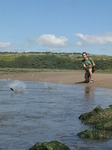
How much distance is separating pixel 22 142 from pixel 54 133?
4.19 ft

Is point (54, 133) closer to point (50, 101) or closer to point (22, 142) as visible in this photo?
point (22, 142)

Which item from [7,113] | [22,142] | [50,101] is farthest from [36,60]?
[22,142]

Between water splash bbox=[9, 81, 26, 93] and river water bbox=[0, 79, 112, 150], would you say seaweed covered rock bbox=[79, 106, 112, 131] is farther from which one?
water splash bbox=[9, 81, 26, 93]

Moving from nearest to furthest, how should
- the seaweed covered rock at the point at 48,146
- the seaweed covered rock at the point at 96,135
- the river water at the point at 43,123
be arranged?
1. the seaweed covered rock at the point at 48,146
2. the river water at the point at 43,123
3. the seaweed covered rock at the point at 96,135

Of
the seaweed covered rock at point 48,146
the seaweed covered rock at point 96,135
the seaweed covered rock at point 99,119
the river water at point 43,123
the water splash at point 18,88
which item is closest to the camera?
the seaweed covered rock at point 48,146

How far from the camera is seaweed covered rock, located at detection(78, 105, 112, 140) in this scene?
31.2 ft

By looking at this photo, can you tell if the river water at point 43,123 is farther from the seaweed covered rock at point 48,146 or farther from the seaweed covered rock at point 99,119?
the seaweed covered rock at point 48,146

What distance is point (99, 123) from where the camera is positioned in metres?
11.2

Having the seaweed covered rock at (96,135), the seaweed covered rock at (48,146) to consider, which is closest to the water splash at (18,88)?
the seaweed covered rock at (96,135)

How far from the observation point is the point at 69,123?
37.8ft

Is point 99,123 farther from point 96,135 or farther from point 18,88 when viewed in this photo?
point 18,88

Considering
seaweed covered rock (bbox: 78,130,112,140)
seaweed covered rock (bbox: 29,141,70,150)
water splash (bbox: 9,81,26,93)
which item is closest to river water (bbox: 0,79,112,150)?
seaweed covered rock (bbox: 78,130,112,140)

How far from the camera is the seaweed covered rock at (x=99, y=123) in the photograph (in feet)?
31.2

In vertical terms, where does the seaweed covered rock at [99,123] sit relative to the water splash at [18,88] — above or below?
above
